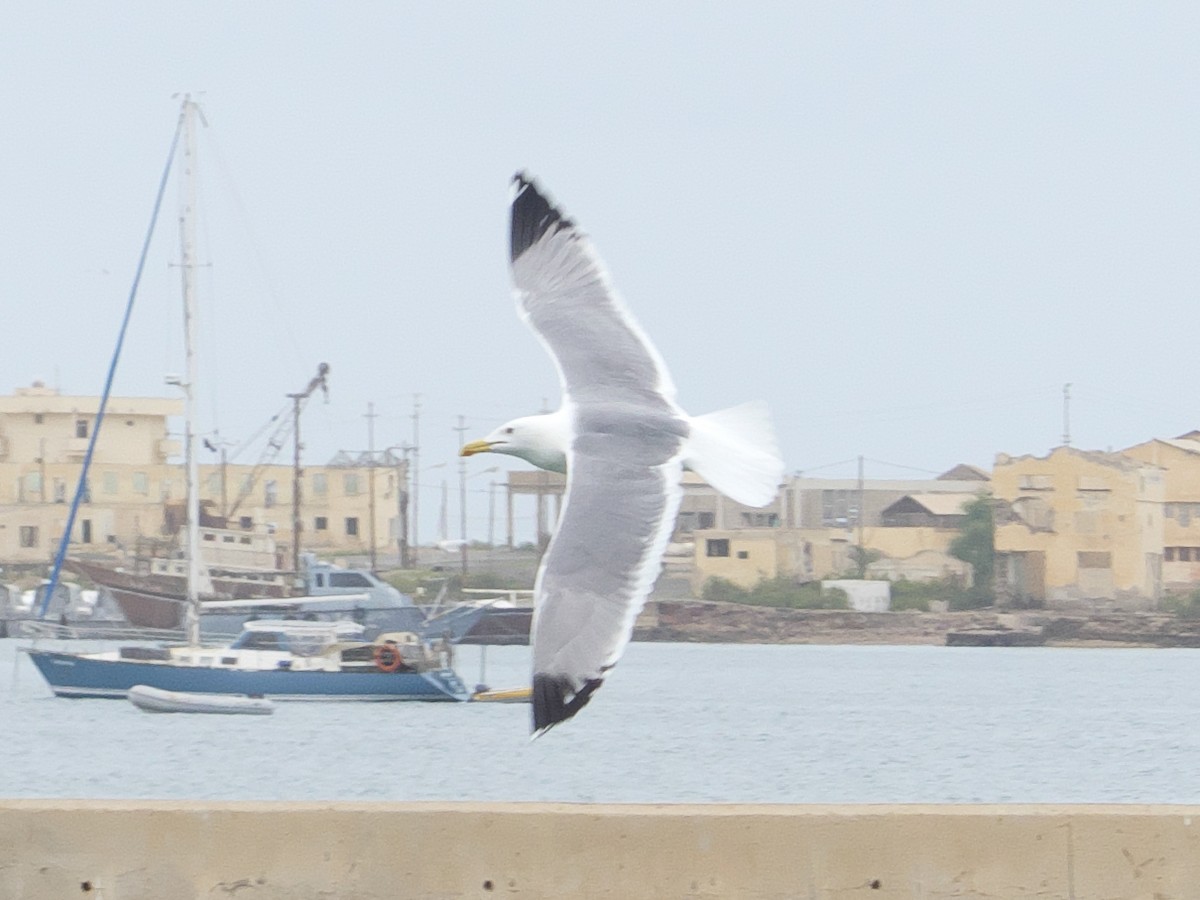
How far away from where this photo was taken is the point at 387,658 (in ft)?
145

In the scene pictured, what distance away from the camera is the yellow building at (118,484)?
88312mm

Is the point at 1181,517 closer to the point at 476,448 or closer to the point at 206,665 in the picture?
the point at 206,665

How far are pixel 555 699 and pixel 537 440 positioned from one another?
1560mm

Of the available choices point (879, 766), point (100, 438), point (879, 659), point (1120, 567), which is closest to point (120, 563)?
point (100, 438)

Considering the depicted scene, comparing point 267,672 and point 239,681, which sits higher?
point 267,672

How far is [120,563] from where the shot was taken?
284ft

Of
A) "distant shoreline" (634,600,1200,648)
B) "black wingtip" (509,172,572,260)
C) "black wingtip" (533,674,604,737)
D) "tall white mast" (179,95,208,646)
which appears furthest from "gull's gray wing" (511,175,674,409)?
"distant shoreline" (634,600,1200,648)

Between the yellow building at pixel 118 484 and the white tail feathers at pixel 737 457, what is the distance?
78.6 m

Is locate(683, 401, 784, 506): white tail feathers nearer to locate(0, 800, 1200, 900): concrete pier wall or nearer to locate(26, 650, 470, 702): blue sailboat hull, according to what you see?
locate(0, 800, 1200, 900): concrete pier wall

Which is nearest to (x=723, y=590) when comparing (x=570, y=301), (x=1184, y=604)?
(x=1184, y=604)

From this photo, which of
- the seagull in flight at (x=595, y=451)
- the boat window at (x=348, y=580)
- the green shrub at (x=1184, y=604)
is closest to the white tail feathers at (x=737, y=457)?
the seagull in flight at (x=595, y=451)

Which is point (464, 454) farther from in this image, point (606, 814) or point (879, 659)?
point (879, 659)

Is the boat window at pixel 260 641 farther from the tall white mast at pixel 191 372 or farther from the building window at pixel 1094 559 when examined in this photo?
the building window at pixel 1094 559

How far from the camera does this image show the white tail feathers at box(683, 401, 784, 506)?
7.30m
